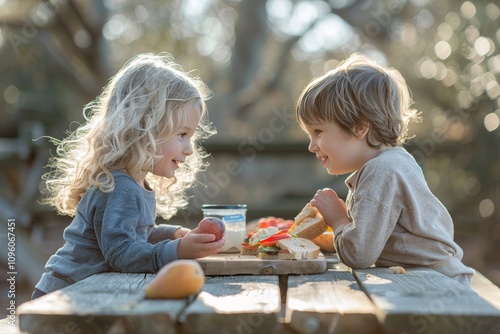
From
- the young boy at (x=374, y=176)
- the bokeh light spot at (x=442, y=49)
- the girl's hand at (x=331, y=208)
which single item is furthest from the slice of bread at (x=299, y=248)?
the bokeh light spot at (x=442, y=49)

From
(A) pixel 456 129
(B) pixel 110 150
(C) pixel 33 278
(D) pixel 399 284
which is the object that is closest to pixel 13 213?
(C) pixel 33 278

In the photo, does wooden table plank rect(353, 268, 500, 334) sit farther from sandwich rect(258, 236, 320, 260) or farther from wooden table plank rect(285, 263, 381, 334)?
sandwich rect(258, 236, 320, 260)

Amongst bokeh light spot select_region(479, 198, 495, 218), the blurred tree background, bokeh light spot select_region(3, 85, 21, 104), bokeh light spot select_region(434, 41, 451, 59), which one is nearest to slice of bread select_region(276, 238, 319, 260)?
the blurred tree background

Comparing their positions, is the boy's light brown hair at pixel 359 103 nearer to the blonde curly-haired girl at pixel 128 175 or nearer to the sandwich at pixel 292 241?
the sandwich at pixel 292 241

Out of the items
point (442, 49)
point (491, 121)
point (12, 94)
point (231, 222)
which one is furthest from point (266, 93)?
point (231, 222)

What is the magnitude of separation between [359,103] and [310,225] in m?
0.58

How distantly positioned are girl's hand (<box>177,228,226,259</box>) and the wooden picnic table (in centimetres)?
52

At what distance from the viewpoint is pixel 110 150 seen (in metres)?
3.14

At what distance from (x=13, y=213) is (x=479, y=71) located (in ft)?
19.8

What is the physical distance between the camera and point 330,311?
72.8 inches

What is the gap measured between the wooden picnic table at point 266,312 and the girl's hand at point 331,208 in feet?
2.96

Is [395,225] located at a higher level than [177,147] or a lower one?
lower

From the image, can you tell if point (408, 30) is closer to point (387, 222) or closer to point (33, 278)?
point (33, 278)

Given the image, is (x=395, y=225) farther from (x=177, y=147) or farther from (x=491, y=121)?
(x=491, y=121)
